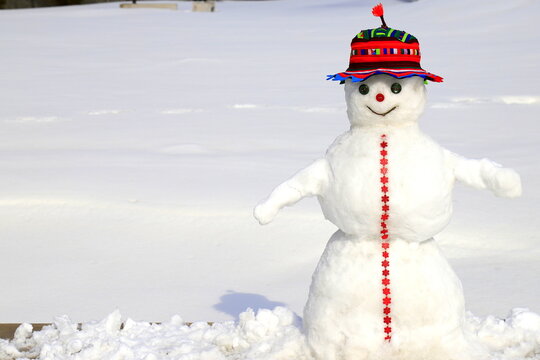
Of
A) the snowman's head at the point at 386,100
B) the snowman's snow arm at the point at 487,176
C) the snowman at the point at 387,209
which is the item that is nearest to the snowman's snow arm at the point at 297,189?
the snowman at the point at 387,209

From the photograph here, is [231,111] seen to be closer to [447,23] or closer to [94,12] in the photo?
[447,23]

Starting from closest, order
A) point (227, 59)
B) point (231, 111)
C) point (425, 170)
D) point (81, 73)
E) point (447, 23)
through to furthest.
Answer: point (425, 170) → point (231, 111) → point (81, 73) → point (227, 59) → point (447, 23)

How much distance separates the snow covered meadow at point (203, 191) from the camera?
3516 millimetres

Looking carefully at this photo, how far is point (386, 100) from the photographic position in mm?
2602

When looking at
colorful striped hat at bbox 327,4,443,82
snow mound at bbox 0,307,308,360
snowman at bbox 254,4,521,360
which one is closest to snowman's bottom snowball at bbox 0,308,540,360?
snow mound at bbox 0,307,308,360

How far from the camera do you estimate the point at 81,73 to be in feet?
33.4

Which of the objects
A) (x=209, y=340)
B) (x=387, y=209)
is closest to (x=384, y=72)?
(x=387, y=209)

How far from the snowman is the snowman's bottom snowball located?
8.1 inches

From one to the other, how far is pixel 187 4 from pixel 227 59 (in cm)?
1000

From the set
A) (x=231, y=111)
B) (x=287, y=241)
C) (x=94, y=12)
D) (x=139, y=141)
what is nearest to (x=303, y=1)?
(x=94, y=12)

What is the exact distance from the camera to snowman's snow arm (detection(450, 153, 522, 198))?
8.66ft

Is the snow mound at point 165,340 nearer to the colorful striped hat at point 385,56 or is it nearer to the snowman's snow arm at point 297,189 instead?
the snowman's snow arm at point 297,189

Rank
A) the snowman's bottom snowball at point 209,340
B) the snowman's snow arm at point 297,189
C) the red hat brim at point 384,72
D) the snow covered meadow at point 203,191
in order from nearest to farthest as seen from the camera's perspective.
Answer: the red hat brim at point 384,72 → the snowman's snow arm at point 297,189 → the snowman's bottom snowball at point 209,340 → the snow covered meadow at point 203,191

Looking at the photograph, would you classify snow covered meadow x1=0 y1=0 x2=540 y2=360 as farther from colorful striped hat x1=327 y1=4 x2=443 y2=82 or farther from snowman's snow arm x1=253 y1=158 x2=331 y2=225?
colorful striped hat x1=327 y1=4 x2=443 y2=82
